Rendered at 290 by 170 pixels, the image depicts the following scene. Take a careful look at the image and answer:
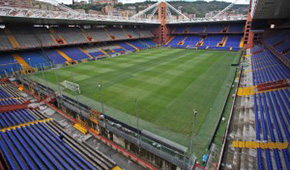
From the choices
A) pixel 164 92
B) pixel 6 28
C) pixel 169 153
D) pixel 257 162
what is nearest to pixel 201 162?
pixel 169 153

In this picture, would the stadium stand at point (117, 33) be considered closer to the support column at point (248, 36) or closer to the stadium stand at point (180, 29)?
the stadium stand at point (180, 29)

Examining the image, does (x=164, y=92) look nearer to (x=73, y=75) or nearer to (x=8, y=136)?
(x=8, y=136)

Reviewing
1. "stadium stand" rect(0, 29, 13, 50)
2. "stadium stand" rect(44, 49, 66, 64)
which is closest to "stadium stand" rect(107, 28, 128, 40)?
"stadium stand" rect(44, 49, 66, 64)

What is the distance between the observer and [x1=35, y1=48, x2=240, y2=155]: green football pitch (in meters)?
12.4

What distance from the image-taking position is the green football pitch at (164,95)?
1245 cm

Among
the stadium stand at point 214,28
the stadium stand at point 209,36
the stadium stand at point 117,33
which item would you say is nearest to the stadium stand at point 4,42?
the stadium stand at point 117,33

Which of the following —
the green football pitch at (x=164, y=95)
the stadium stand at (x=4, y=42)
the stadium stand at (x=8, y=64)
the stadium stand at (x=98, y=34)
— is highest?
the stadium stand at (x=98, y=34)

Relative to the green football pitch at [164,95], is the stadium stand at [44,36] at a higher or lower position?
higher

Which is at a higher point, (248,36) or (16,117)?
(248,36)

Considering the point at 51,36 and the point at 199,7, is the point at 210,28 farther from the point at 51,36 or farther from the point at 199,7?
the point at 199,7

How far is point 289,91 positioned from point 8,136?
68.5ft

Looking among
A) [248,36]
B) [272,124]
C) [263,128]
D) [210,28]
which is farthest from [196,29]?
[263,128]

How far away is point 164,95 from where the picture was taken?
→ 58.0 ft

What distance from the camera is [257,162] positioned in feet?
26.4
